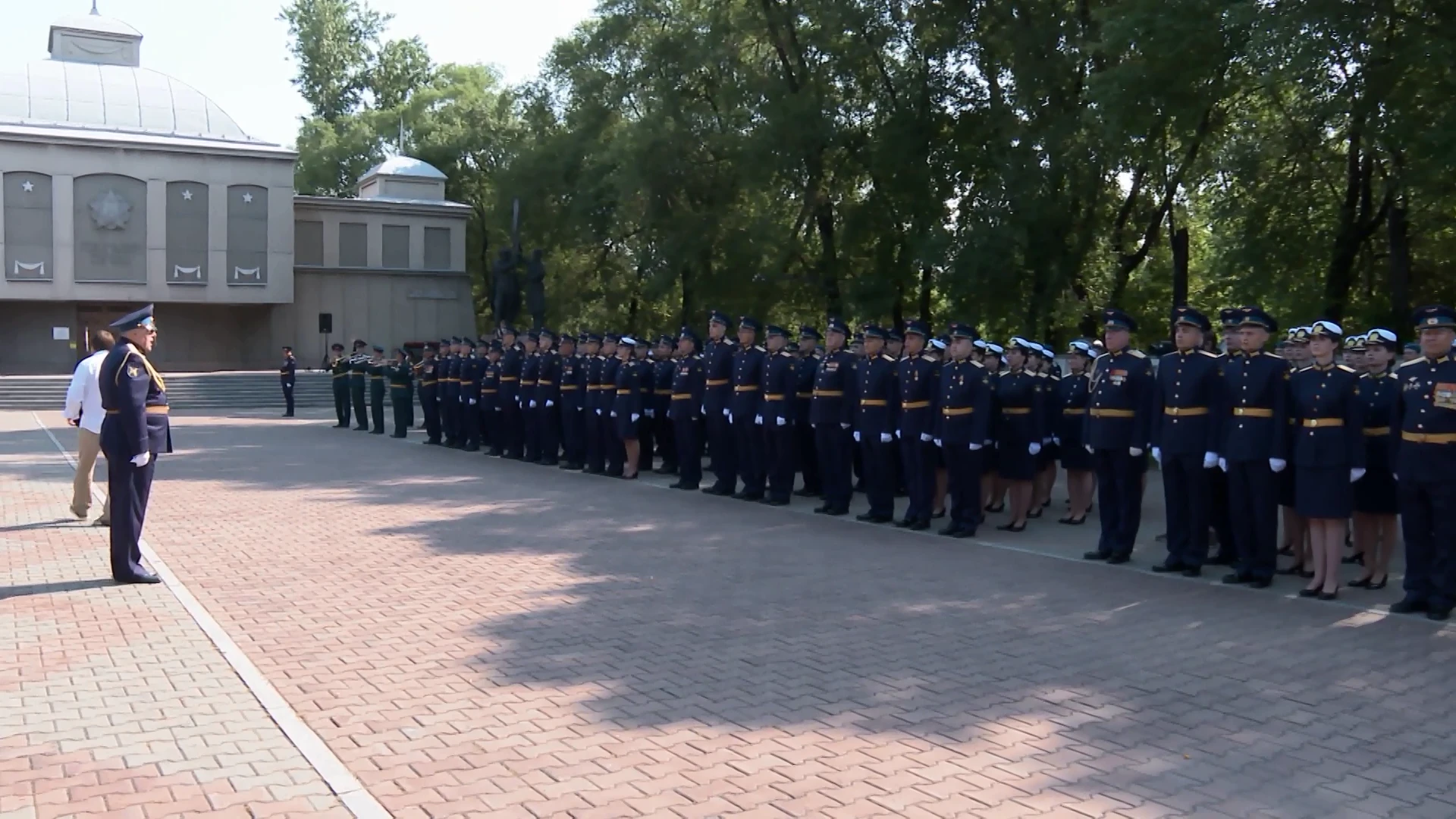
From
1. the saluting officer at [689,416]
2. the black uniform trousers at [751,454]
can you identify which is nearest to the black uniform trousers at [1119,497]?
the black uniform trousers at [751,454]

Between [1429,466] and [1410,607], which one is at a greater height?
[1429,466]

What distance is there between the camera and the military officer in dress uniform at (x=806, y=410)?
526 inches

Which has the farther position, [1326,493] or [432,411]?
[432,411]

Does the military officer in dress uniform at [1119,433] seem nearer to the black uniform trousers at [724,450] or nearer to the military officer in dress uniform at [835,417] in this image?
the military officer in dress uniform at [835,417]

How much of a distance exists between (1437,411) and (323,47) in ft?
209

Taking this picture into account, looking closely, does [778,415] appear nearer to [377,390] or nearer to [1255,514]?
[1255,514]

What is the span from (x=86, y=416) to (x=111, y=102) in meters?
36.8

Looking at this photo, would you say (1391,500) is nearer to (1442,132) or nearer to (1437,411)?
(1437,411)

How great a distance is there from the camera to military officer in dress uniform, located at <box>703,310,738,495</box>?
14109mm

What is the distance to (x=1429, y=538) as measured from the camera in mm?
8016

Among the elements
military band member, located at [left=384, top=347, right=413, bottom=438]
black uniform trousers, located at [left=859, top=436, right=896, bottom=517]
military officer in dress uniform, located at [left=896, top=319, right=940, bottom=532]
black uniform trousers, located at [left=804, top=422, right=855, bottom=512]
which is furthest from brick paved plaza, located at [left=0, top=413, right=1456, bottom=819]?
military band member, located at [left=384, top=347, right=413, bottom=438]

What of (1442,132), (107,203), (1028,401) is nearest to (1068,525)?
(1028,401)

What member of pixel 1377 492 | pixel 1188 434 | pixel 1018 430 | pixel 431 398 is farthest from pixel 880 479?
pixel 431 398

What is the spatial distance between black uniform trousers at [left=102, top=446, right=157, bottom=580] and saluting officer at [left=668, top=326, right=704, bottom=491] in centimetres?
703
